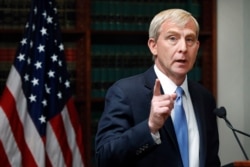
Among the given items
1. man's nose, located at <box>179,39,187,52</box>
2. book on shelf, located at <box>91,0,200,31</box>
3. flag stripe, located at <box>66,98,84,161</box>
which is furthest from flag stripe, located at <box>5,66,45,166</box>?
man's nose, located at <box>179,39,187,52</box>

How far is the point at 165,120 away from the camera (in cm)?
167

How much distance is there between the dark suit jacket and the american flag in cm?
155

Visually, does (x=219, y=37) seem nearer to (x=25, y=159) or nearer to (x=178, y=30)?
(x=25, y=159)

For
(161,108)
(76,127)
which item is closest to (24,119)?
(76,127)

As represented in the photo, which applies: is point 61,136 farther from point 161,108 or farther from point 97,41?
point 161,108

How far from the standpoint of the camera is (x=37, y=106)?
330 cm

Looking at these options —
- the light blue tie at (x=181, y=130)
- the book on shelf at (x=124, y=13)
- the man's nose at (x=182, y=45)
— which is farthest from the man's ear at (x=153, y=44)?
the book on shelf at (x=124, y=13)

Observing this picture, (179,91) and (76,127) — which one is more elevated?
(179,91)

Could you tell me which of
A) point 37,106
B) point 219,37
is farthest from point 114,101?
point 219,37

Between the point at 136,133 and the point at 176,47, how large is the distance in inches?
15.8

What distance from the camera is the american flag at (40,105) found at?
325 centimetres

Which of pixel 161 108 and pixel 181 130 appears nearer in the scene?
pixel 161 108

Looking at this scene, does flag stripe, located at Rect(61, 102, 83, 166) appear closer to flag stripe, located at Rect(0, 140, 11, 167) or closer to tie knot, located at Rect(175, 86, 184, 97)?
flag stripe, located at Rect(0, 140, 11, 167)

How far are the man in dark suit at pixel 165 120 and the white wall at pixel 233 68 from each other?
6.87 feet
